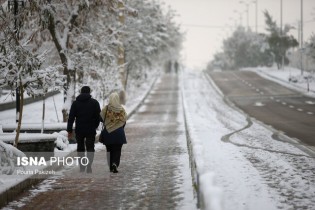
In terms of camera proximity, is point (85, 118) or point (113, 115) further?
point (85, 118)

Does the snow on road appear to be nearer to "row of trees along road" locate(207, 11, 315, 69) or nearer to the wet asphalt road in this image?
the wet asphalt road

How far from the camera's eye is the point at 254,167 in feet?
34.3

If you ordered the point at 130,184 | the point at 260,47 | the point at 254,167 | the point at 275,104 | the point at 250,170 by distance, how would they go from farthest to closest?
the point at 260,47 < the point at 275,104 < the point at 254,167 < the point at 250,170 < the point at 130,184

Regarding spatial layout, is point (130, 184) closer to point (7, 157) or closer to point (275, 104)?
point (7, 157)

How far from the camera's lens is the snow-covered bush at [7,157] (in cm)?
906

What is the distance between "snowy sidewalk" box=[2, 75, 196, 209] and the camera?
7.65m

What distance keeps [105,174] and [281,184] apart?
3576 millimetres

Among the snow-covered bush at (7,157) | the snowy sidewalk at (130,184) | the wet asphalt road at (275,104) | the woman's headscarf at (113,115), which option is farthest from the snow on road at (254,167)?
the snow-covered bush at (7,157)

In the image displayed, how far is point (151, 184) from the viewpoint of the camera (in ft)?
29.9

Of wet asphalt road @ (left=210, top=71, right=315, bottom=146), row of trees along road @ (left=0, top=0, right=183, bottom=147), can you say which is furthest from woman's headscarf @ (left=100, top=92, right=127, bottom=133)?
wet asphalt road @ (left=210, top=71, right=315, bottom=146)

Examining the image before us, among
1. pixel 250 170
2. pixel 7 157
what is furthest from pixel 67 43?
pixel 250 170

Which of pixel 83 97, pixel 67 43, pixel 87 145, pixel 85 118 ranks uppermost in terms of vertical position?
pixel 67 43

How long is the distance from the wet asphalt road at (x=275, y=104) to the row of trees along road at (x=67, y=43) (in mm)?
7554

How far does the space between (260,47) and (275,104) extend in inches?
2135
